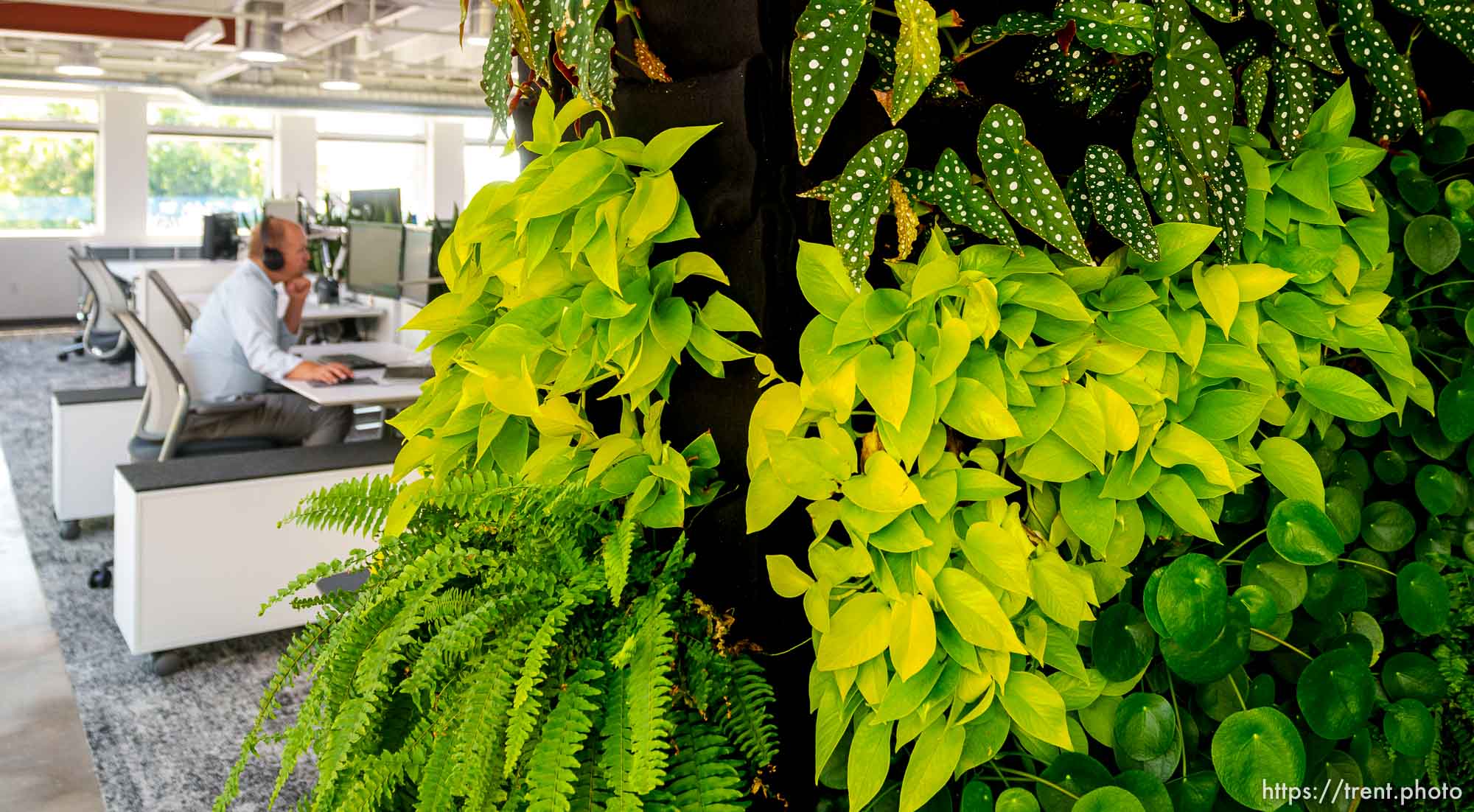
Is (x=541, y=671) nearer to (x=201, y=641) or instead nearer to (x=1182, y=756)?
(x=1182, y=756)

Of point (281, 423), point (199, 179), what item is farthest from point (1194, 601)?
point (199, 179)

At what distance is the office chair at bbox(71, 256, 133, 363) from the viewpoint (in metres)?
7.81

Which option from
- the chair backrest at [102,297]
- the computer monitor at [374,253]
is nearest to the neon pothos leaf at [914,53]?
the computer monitor at [374,253]

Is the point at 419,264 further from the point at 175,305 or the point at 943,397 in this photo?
the point at 943,397

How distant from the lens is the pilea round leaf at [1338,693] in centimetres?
110

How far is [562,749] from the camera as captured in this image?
94 cm

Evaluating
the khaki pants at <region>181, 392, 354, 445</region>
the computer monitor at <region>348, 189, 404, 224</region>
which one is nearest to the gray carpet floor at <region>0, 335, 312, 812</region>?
the khaki pants at <region>181, 392, 354, 445</region>

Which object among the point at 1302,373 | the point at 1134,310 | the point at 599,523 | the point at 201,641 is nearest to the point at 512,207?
the point at 599,523

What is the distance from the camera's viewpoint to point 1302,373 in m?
1.12

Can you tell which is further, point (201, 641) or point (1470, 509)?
point (201, 641)

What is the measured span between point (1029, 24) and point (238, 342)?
170 inches

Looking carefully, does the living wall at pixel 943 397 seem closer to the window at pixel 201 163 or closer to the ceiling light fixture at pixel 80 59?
the ceiling light fixture at pixel 80 59

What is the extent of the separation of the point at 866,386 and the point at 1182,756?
0.54 meters

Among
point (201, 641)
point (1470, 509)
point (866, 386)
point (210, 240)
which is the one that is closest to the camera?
point (866, 386)
